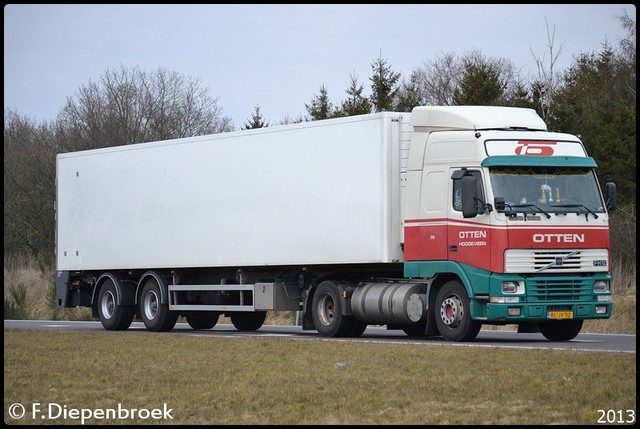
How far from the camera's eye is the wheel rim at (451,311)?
22297mm

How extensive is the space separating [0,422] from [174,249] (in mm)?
16547

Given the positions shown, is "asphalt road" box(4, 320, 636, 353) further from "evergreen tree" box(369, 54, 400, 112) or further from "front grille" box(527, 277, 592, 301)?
"evergreen tree" box(369, 54, 400, 112)

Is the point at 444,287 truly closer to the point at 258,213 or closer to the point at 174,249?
the point at 258,213

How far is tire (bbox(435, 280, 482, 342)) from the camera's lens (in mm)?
22047

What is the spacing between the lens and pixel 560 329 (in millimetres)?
23469

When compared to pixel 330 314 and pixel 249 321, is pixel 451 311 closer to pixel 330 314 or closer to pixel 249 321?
pixel 330 314

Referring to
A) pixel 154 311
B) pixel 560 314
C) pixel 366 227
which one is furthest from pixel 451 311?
pixel 154 311

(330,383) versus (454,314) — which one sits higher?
(454,314)

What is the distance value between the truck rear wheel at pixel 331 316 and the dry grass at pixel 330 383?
11.2ft

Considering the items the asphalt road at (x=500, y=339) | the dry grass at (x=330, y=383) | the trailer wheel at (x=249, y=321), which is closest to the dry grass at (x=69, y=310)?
the asphalt road at (x=500, y=339)

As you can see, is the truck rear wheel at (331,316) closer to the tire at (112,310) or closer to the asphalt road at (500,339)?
the asphalt road at (500,339)

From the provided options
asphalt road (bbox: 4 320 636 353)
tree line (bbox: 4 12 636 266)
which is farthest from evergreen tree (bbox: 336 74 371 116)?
asphalt road (bbox: 4 320 636 353)

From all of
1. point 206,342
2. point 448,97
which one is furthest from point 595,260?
point 448,97

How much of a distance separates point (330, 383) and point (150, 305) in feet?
50.4
